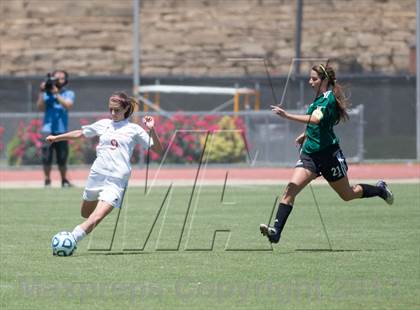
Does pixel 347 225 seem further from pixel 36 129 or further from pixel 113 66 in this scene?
pixel 113 66

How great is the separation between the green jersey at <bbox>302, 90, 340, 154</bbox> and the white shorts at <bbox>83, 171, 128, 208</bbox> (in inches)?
77.1

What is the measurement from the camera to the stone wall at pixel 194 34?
40938mm

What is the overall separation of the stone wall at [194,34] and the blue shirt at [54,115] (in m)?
16.4

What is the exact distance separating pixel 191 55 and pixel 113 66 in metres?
2.50

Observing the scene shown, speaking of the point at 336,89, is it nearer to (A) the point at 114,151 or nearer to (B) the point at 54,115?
(A) the point at 114,151

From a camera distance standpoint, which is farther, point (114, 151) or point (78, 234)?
point (114, 151)

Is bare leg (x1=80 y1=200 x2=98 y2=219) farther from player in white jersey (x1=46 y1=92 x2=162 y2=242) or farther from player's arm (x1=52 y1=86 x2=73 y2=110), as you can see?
player's arm (x1=52 y1=86 x2=73 y2=110)

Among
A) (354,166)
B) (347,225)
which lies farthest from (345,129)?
(347,225)

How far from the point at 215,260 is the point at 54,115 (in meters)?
11.8

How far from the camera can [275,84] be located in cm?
3319

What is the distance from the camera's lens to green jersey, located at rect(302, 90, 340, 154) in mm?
13352

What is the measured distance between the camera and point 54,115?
24.0 meters

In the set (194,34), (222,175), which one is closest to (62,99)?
(222,175)

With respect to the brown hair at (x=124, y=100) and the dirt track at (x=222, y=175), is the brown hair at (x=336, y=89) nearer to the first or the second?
the brown hair at (x=124, y=100)
